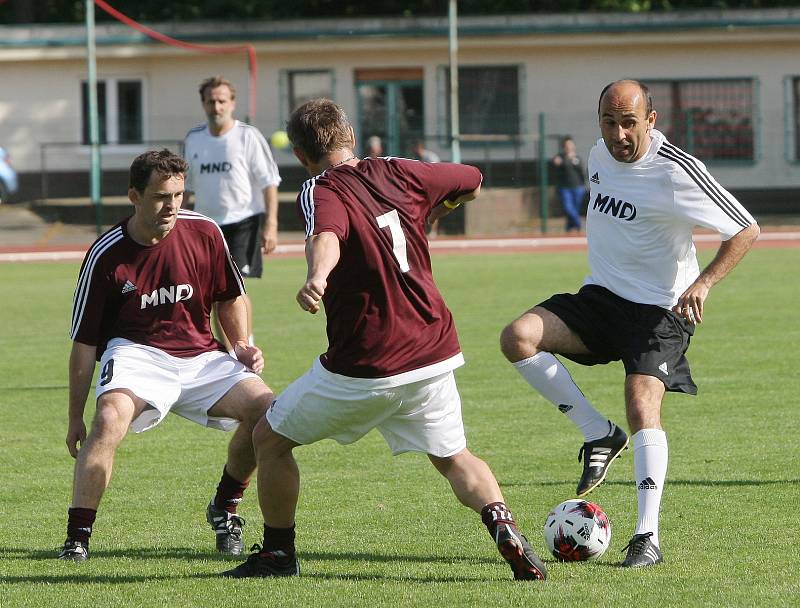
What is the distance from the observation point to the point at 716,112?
107ft

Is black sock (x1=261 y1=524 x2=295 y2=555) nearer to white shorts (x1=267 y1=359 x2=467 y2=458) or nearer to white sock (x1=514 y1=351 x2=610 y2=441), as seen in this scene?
white shorts (x1=267 y1=359 x2=467 y2=458)

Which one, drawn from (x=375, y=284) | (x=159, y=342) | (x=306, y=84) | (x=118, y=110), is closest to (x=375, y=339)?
(x=375, y=284)

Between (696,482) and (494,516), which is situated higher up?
(494,516)

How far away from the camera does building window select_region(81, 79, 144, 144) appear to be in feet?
111

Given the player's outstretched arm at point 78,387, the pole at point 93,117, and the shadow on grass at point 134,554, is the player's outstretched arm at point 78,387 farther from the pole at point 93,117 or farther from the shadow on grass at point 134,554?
the pole at point 93,117

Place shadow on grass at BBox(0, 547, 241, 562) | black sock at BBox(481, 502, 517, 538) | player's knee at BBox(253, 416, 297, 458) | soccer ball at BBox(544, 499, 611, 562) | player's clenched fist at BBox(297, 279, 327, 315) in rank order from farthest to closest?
shadow on grass at BBox(0, 547, 241, 562)
soccer ball at BBox(544, 499, 611, 562)
player's knee at BBox(253, 416, 297, 458)
black sock at BBox(481, 502, 517, 538)
player's clenched fist at BBox(297, 279, 327, 315)

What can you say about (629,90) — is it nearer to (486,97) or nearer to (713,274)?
(713,274)

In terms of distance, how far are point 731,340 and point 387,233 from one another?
8163mm

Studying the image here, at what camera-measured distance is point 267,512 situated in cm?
518

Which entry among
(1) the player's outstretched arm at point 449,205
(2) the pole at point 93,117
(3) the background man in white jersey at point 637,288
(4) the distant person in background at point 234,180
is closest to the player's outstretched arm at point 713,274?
(3) the background man in white jersey at point 637,288

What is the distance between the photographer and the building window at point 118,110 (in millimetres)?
33875

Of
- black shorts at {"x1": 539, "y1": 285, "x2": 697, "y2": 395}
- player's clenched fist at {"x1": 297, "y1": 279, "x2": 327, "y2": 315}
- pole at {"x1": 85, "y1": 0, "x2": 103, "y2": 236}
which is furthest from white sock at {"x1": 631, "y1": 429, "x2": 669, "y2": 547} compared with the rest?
pole at {"x1": 85, "y1": 0, "x2": 103, "y2": 236}

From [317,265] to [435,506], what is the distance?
2.33 m

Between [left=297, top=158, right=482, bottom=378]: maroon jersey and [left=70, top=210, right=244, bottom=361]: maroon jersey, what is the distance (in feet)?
3.75
